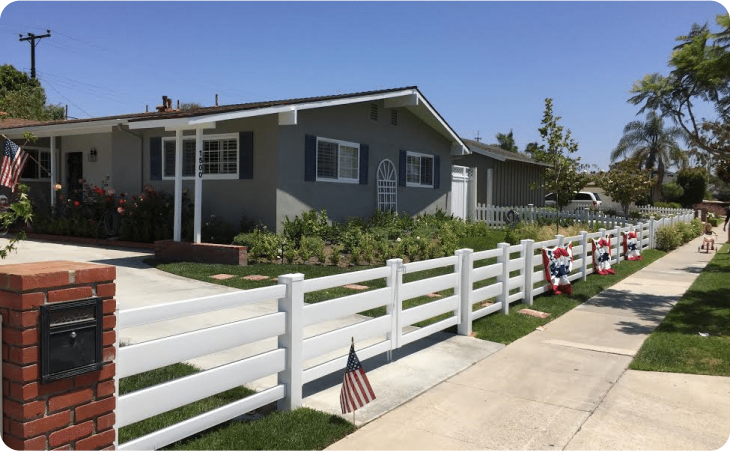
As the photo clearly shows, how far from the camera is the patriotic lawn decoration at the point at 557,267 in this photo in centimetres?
1005

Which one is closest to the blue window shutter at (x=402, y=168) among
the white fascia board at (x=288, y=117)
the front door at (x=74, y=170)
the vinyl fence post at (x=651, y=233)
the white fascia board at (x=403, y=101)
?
the white fascia board at (x=403, y=101)

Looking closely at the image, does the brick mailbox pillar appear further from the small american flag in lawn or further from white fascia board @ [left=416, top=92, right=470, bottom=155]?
white fascia board @ [left=416, top=92, right=470, bottom=155]

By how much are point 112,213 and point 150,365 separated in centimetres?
1199

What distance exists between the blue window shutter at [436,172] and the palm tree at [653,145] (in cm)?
3124

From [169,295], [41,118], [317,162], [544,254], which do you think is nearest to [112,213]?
[317,162]

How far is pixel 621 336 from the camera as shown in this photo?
7629 mm

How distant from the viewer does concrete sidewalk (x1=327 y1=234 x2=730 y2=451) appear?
14.1 ft

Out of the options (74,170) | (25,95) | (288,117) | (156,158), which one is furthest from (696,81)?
(25,95)

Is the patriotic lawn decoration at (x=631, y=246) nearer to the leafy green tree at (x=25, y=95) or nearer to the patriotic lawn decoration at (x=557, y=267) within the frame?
the patriotic lawn decoration at (x=557, y=267)

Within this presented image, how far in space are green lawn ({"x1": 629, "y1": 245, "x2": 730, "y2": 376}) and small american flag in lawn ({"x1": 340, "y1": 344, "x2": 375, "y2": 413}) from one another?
11.2 ft

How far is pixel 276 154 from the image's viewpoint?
41.0 ft

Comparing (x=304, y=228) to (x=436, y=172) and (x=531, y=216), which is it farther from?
(x=531, y=216)

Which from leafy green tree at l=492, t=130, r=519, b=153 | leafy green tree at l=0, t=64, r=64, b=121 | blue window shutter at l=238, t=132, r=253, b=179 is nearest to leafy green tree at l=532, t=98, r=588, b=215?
blue window shutter at l=238, t=132, r=253, b=179

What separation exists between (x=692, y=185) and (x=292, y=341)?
48.9 m
